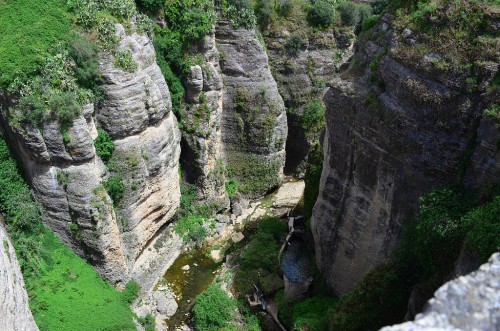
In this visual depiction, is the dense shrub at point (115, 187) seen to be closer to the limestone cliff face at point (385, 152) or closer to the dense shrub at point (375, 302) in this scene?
the limestone cliff face at point (385, 152)

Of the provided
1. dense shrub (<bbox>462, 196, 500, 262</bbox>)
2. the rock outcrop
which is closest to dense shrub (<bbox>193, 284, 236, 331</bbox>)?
dense shrub (<bbox>462, 196, 500, 262</bbox>)

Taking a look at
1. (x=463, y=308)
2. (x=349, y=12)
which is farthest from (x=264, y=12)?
(x=463, y=308)

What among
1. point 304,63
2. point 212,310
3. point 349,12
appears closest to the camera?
point 212,310

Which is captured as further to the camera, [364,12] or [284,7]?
[364,12]

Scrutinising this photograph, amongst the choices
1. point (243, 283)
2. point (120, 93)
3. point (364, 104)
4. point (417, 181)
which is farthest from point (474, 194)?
point (120, 93)

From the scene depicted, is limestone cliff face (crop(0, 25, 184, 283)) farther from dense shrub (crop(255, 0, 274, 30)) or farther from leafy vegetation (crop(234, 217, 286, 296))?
dense shrub (crop(255, 0, 274, 30))

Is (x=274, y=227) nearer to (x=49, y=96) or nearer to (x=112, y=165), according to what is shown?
(x=112, y=165)
